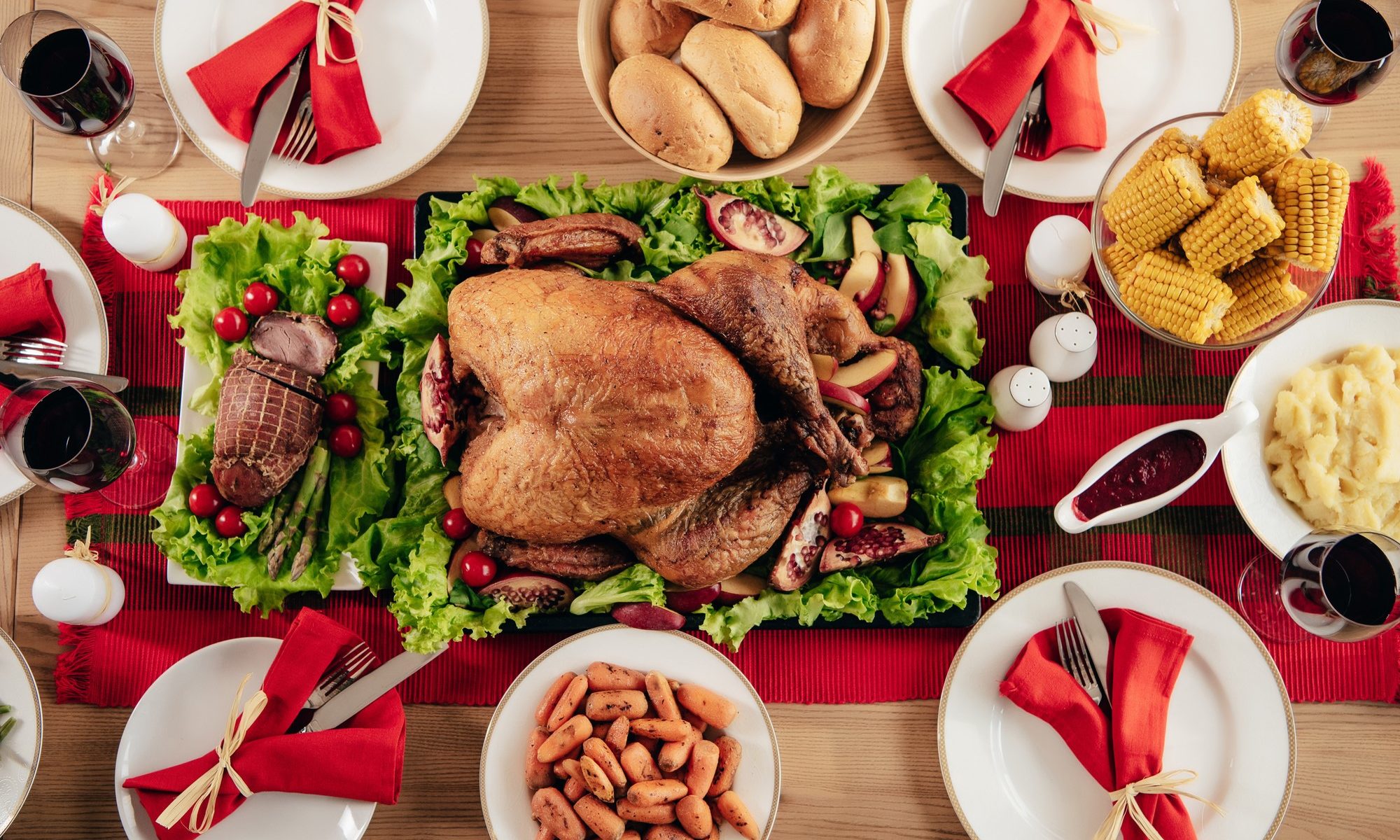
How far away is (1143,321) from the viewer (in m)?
2.17

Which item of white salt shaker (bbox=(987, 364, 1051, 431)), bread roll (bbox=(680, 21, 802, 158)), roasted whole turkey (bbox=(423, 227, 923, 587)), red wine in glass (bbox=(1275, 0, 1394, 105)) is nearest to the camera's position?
roasted whole turkey (bbox=(423, 227, 923, 587))

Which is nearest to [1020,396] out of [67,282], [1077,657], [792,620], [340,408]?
[1077,657]

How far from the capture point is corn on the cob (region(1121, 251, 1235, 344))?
2.04 metres

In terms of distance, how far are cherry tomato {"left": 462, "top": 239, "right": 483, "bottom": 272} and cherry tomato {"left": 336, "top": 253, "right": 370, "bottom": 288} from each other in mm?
274

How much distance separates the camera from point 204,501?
222 centimetres

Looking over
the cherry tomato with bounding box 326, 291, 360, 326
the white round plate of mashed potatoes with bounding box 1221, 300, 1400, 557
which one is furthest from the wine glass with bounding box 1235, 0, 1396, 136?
the cherry tomato with bounding box 326, 291, 360, 326

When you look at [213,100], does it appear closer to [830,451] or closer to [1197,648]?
[830,451]

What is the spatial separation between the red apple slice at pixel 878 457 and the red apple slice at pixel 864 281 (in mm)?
350

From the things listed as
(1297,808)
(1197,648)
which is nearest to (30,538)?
(1197,648)

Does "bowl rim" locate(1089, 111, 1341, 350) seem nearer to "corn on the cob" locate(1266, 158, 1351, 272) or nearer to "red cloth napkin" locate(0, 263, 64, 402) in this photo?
"corn on the cob" locate(1266, 158, 1351, 272)

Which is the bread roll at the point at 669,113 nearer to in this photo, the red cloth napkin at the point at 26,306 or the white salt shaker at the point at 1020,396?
the white salt shaker at the point at 1020,396

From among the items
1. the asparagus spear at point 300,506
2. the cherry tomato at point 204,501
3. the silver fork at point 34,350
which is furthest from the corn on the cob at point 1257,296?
the silver fork at point 34,350

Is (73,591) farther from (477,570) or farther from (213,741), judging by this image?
(477,570)

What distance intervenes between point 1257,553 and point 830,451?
4.28 feet
